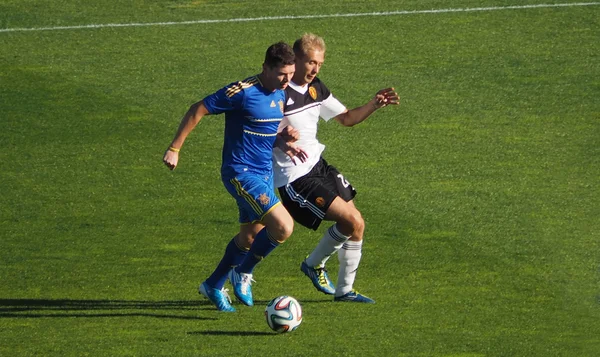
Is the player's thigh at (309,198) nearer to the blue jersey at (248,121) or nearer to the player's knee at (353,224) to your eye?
the player's knee at (353,224)

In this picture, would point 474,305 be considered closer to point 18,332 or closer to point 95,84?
point 18,332

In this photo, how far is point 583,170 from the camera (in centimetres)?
1336

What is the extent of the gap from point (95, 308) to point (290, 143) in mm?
2250

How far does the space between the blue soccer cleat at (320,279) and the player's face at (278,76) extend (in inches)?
71.7

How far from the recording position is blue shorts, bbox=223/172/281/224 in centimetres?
971

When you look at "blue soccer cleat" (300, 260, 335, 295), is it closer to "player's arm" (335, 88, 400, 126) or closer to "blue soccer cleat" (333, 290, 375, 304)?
"blue soccer cleat" (333, 290, 375, 304)

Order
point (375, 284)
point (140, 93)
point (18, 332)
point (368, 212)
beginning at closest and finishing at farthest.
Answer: point (18, 332)
point (375, 284)
point (368, 212)
point (140, 93)

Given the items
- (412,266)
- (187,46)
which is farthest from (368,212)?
(187,46)

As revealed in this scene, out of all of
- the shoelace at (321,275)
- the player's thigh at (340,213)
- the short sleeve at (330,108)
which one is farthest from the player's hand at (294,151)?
the shoelace at (321,275)

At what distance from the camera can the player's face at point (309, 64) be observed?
1000 centimetres

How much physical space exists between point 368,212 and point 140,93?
4.23m

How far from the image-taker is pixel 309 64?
10047 millimetres

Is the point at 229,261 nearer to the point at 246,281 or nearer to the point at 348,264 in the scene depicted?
the point at 246,281

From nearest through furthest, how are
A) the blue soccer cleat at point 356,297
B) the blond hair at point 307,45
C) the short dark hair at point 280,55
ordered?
1. the short dark hair at point 280,55
2. the blond hair at point 307,45
3. the blue soccer cleat at point 356,297
